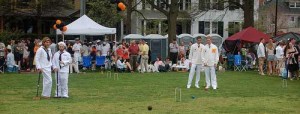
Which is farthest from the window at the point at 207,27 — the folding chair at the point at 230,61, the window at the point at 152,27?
the folding chair at the point at 230,61

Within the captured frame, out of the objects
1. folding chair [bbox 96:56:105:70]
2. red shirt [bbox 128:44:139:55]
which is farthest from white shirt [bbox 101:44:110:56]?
red shirt [bbox 128:44:139:55]

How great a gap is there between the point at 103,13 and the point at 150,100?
38.5m

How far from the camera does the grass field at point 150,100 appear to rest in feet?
44.7

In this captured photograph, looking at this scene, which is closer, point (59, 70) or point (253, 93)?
point (59, 70)

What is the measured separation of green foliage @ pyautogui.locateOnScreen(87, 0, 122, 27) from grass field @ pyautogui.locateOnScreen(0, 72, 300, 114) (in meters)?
32.1

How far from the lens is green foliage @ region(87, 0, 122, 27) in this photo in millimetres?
53478

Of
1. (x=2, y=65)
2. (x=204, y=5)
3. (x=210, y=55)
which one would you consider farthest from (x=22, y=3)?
(x=210, y=55)

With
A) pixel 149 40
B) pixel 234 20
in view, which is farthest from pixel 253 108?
pixel 234 20

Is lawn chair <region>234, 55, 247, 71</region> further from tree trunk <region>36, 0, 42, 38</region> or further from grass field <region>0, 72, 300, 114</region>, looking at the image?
tree trunk <region>36, 0, 42, 38</region>

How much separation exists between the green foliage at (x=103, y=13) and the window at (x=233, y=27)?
14.9 metres

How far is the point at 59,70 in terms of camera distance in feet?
55.2

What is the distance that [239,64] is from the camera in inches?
1321

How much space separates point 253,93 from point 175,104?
4.42 metres

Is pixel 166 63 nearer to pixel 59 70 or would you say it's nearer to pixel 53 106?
pixel 59 70
